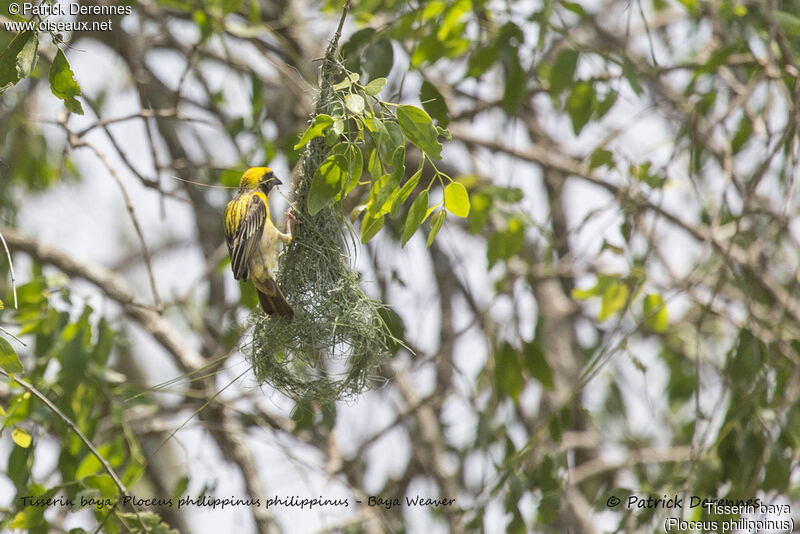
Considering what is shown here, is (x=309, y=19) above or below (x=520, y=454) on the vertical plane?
above

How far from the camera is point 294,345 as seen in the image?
118 inches

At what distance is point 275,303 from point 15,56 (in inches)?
44.3

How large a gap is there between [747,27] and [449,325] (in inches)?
90.5

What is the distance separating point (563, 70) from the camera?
3.57 meters

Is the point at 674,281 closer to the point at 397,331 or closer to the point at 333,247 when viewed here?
the point at 397,331

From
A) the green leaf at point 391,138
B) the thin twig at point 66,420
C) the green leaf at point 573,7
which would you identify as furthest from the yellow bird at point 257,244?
the green leaf at point 573,7

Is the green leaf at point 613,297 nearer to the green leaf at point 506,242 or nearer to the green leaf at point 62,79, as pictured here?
the green leaf at point 506,242

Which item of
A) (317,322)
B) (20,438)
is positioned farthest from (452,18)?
(20,438)

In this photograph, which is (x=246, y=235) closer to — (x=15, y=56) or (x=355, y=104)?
(x=15, y=56)

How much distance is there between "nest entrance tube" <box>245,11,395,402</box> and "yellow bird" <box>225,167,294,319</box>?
41 millimetres

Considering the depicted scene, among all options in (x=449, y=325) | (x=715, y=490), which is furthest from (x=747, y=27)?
(x=715, y=490)

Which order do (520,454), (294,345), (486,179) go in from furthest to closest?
(486,179) < (520,454) < (294,345)

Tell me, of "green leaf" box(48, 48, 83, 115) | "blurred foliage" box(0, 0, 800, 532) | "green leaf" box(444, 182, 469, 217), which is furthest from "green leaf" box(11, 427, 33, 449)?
"green leaf" box(444, 182, 469, 217)

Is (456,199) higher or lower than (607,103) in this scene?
lower
